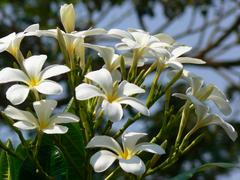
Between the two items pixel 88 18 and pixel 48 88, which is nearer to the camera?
pixel 48 88

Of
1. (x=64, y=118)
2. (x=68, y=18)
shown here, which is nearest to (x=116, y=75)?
(x=68, y=18)

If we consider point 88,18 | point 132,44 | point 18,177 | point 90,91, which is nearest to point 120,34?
point 132,44

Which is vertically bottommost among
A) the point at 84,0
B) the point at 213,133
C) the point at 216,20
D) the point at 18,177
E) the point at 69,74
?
the point at 213,133

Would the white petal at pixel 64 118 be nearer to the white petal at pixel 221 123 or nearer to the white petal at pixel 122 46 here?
the white petal at pixel 122 46

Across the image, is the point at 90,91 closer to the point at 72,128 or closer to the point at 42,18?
the point at 72,128

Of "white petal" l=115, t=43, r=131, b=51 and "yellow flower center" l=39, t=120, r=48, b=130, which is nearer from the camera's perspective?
"yellow flower center" l=39, t=120, r=48, b=130

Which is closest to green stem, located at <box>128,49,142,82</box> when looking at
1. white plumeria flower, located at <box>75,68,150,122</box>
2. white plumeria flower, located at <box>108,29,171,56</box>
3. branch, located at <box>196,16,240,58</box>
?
white plumeria flower, located at <box>108,29,171,56</box>

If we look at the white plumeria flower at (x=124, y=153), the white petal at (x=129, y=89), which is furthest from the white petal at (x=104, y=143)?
the white petal at (x=129, y=89)

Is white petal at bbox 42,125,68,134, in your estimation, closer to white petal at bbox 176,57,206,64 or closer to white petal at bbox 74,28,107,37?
white petal at bbox 74,28,107,37
